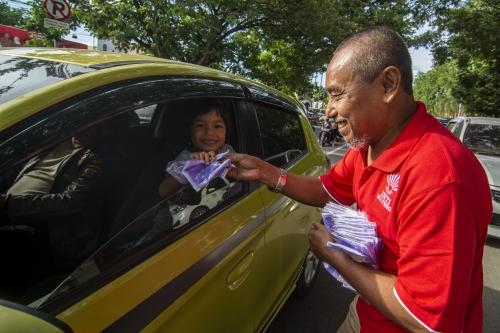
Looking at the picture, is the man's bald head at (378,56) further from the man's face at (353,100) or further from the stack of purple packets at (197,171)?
the stack of purple packets at (197,171)

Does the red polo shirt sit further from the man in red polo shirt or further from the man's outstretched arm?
the man's outstretched arm

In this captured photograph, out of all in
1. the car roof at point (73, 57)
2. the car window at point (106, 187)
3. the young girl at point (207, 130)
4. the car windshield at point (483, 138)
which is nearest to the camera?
the car window at point (106, 187)

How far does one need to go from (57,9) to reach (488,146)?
7.84m

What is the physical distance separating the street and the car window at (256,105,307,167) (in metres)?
1.29

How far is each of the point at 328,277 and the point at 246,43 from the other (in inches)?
409

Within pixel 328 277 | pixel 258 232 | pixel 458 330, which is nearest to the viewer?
pixel 458 330

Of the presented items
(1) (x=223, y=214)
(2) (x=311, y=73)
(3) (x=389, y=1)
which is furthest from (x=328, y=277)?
(3) (x=389, y=1)

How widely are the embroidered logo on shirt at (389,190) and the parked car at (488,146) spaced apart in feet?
14.5

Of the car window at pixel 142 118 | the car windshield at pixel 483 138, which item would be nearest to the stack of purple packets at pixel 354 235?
the car window at pixel 142 118

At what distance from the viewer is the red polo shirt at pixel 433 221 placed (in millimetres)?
941

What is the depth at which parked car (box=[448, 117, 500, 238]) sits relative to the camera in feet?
15.3

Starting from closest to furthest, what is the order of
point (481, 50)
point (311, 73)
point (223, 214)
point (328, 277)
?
point (223, 214) → point (328, 277) → point (481, 50) → point (311, 73)

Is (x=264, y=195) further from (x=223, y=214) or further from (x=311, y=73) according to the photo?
(x=311, y=73)

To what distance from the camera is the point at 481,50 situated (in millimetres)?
11055
